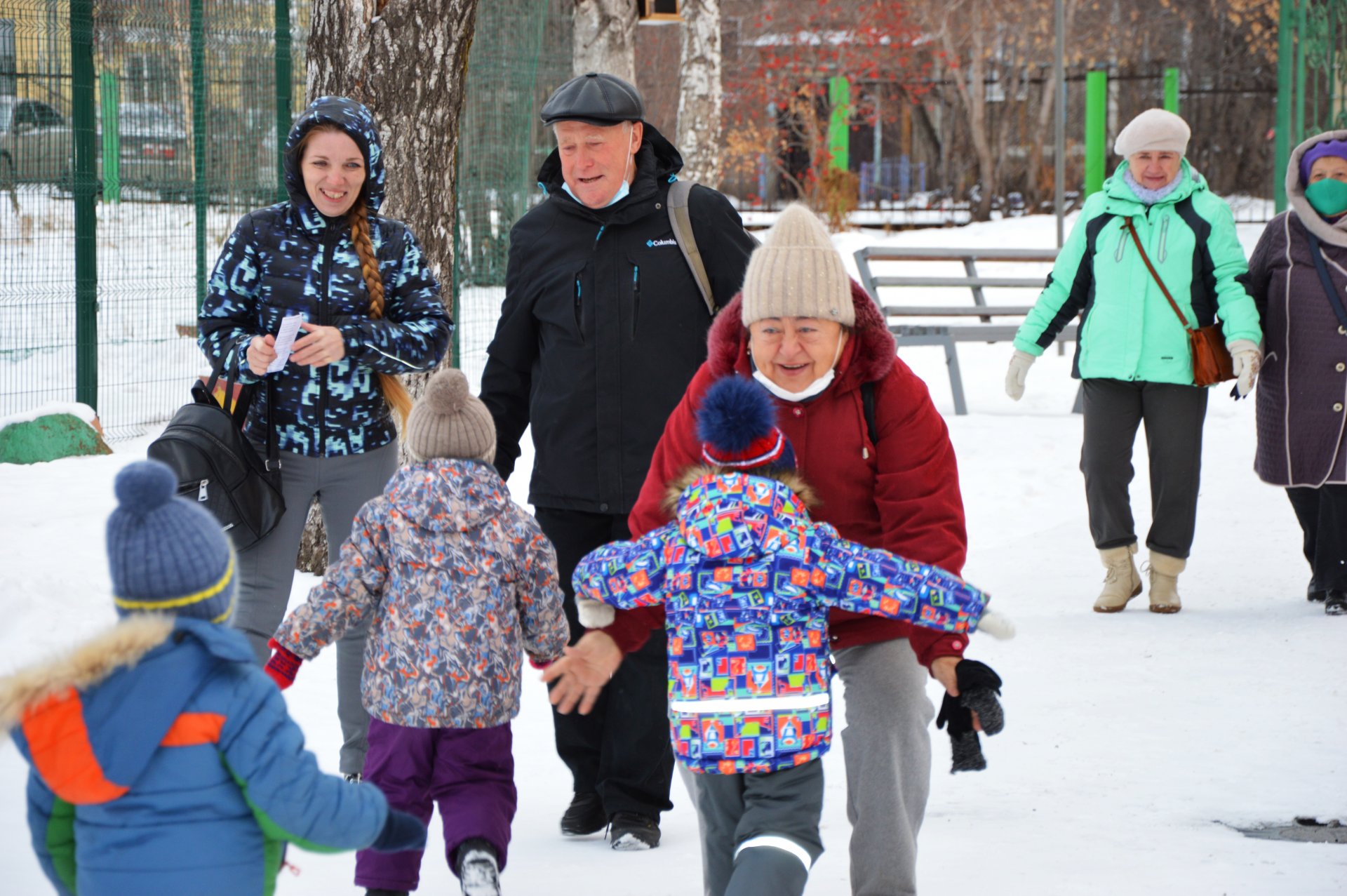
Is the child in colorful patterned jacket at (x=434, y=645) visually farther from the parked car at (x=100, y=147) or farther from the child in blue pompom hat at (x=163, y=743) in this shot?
the parked car at (x=100, y=147)

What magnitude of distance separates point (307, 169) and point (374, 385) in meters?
0.59

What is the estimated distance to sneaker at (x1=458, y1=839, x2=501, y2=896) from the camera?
314 cm

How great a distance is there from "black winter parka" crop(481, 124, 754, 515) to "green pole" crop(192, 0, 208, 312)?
4.91 meters

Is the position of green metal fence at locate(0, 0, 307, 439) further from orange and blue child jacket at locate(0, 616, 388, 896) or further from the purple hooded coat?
orange and blue child jacket at locate(0, 616, 388, 896)

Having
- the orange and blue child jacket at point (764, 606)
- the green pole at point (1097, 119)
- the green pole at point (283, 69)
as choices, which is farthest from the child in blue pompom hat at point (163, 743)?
the green pole at point (1097, 119)

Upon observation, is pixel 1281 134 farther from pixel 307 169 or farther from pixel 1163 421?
pixel 307 169

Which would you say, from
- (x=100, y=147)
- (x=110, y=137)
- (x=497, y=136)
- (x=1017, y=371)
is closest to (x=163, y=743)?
(x=1017, y=371)

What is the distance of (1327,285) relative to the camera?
6.21 m

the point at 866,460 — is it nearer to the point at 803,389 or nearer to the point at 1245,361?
the point at 803,389

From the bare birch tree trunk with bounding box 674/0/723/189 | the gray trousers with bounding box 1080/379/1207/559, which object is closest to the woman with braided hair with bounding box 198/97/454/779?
the gray trousers with bounding box 1080/379/1207/559

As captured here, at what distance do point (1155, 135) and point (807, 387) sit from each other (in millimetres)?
3637

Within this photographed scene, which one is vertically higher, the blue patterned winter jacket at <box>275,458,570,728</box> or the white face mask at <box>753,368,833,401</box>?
the white face mask at <box>753,368,833,401</box>

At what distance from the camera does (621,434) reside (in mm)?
3982

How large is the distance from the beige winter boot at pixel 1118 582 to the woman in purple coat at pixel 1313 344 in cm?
67
